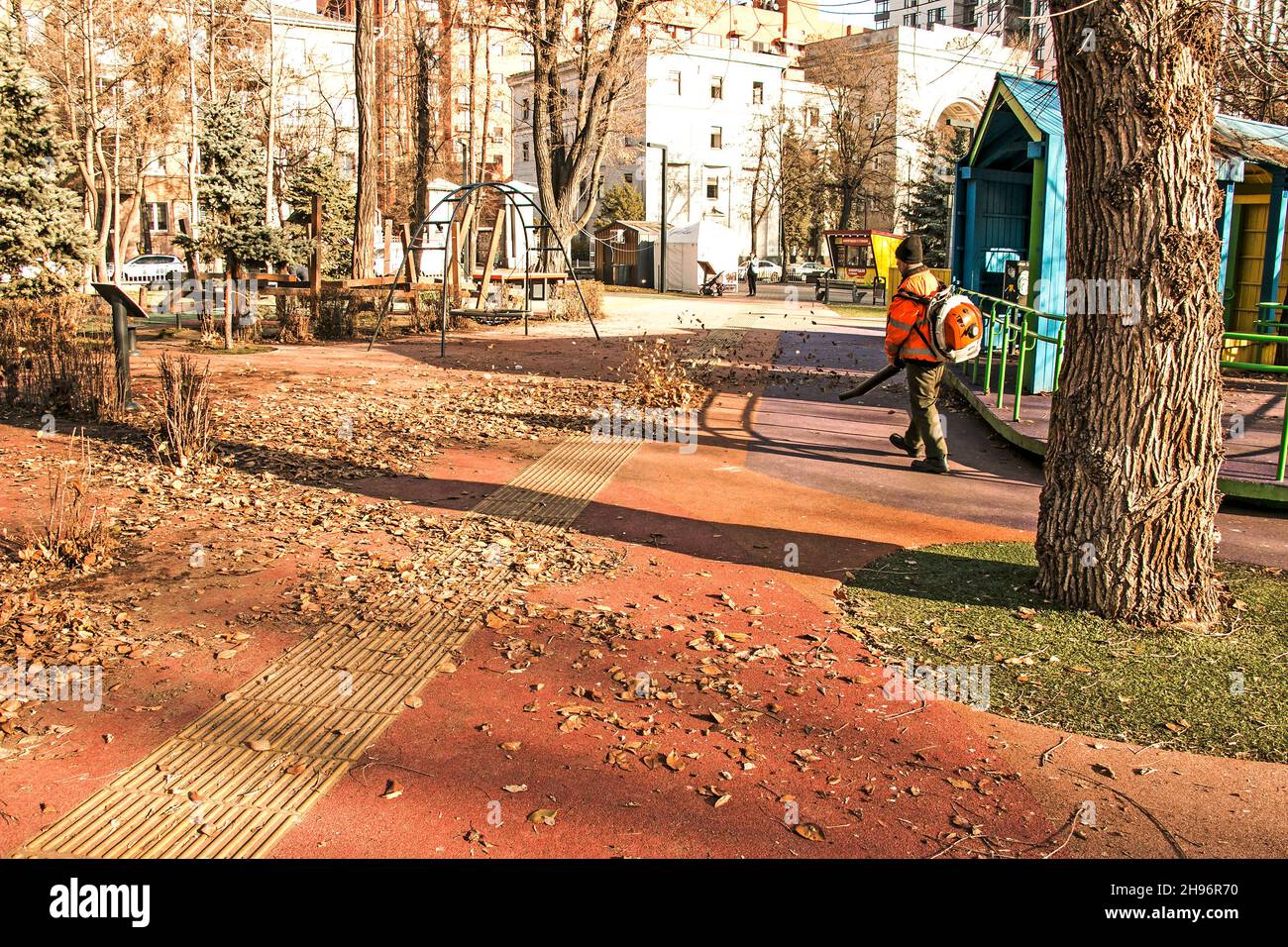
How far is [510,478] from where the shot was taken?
31.8 ft

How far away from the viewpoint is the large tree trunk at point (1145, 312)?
233 inches

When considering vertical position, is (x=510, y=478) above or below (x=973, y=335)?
below

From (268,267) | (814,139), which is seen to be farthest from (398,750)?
(814,139)

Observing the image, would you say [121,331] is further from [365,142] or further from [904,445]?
[365,142]

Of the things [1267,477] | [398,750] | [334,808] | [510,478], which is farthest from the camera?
[510,478]

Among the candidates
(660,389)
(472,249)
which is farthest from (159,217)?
(660,389)

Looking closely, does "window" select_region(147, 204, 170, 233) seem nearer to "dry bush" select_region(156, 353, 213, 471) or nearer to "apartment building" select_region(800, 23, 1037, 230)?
"apartment building" select_region(800, 23, 1037, 230)

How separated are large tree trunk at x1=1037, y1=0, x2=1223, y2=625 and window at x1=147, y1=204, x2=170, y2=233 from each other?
61805mm

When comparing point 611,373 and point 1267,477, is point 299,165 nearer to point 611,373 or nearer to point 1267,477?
point 611,373

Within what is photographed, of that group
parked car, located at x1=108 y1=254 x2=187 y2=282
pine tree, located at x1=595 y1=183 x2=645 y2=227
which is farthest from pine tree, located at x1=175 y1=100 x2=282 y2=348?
pine tree, located at x1=595 y1=183 x2=645 y2=227

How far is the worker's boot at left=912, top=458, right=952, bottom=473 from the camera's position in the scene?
10.5 metres

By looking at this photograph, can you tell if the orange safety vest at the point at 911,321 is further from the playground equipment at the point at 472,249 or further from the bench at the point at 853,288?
the bench at the point at 853,288

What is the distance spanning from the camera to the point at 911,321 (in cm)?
1027

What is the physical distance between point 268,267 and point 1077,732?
74.1ft
